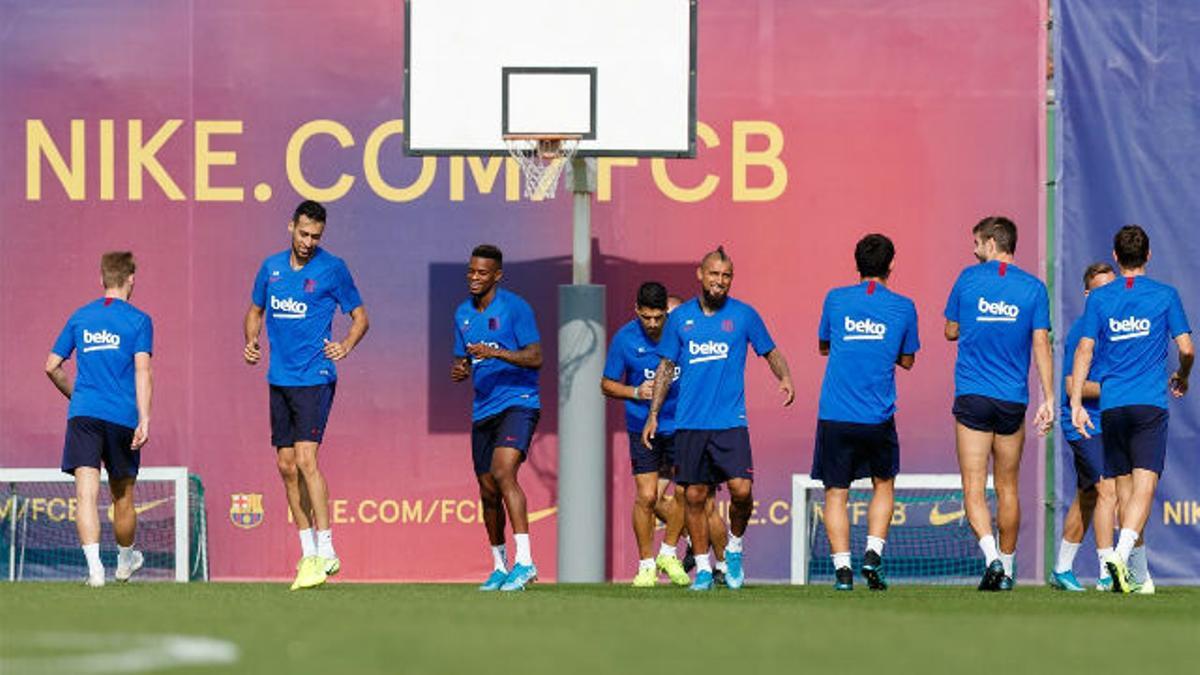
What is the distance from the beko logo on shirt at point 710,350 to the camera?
13516 mm

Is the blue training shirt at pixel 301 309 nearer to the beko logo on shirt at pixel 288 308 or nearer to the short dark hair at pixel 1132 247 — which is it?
the beko logo on shirt at pixel 288 308

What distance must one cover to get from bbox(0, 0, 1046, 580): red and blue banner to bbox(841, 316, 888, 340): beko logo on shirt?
3306 millimetres

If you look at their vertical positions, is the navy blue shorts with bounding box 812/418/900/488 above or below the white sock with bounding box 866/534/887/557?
above

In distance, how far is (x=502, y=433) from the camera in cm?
1391

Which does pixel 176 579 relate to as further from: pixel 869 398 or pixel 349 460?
pixel 869 398

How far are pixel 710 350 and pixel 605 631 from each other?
4.37 meters

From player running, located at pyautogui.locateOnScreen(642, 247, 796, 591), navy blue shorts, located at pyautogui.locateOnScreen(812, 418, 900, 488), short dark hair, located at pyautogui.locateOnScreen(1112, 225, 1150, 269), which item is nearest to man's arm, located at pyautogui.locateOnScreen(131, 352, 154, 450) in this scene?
player running, located at pyautogui.locateOnScreen(642, 247, 796, 591)

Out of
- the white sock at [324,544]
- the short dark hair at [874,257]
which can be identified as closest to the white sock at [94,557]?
the white sock at [324,544]

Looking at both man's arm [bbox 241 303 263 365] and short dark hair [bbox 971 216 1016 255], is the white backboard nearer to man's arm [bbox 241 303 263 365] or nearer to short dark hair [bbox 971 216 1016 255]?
man's arm [bbox 241 303 263 365]

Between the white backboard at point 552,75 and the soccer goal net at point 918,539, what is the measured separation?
9.02ft

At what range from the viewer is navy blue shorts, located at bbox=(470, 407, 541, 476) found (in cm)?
1387

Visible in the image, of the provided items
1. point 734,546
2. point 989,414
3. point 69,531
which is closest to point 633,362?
point 734,546

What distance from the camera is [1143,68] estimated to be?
1667 centimetres

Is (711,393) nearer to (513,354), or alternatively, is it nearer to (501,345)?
(513,354)
